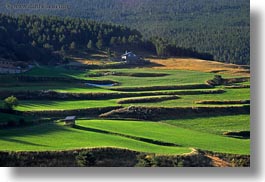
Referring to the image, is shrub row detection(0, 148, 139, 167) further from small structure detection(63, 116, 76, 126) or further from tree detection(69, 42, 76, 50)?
tree detection(69, 42, 76, 50)

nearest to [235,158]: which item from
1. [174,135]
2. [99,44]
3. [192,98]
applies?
[174,135]

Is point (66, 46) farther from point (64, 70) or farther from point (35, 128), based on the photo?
point (35, 128)

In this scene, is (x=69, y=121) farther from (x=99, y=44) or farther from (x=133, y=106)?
(x=99, y=44)

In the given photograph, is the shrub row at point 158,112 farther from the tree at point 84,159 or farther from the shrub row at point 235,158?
the tree at point 84,159

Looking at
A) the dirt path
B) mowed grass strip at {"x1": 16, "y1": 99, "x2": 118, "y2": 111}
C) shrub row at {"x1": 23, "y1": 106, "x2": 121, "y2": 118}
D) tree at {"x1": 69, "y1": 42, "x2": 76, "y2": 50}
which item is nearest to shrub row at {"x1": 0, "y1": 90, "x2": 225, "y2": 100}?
mowed grass strip at {"x1": 16, "y1": 99, "x2": 118, "y2": 111}

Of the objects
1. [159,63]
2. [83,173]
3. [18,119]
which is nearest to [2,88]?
[18,119]

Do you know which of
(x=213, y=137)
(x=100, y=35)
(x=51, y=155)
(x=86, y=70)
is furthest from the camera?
(x=100, y=35)
